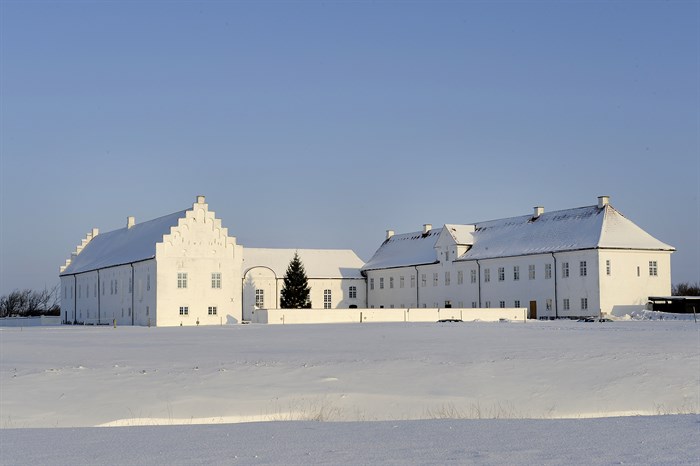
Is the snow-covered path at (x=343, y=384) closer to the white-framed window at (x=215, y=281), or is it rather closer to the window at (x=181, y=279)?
the window at (x=181, y=279)

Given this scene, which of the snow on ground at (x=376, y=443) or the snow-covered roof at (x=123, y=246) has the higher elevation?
the snow-covered roof at (x=123, y=246)

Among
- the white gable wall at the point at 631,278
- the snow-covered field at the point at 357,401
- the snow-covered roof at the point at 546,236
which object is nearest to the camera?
the snow-covered field at the point at 357,401

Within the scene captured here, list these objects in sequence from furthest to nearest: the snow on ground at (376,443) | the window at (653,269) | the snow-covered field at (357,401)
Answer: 1. the window at (653,269)
2. the snow-covered field at (357,401)
3. the snow on ground at (376,443)

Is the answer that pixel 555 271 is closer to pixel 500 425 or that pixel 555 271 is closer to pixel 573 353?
pixel 573 353

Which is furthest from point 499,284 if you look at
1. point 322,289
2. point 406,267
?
point 322,289

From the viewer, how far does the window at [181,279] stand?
206 feet

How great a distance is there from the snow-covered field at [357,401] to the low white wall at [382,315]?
95.0 ft

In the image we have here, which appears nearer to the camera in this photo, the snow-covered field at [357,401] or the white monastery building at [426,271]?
the snow-covered field at [357,401]

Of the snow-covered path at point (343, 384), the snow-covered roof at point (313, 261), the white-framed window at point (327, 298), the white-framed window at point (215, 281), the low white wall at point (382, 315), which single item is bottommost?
the snow-covered path at point (343, 384)

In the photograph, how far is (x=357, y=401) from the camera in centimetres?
1678

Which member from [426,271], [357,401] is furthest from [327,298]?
[357,401]

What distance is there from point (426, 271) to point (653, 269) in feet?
71.0

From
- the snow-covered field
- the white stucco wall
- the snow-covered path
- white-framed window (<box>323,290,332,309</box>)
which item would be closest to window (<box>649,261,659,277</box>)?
the white stucco wall

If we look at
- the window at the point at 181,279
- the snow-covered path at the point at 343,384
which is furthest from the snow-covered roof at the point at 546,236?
the snow-covered path at the point at 343,384
